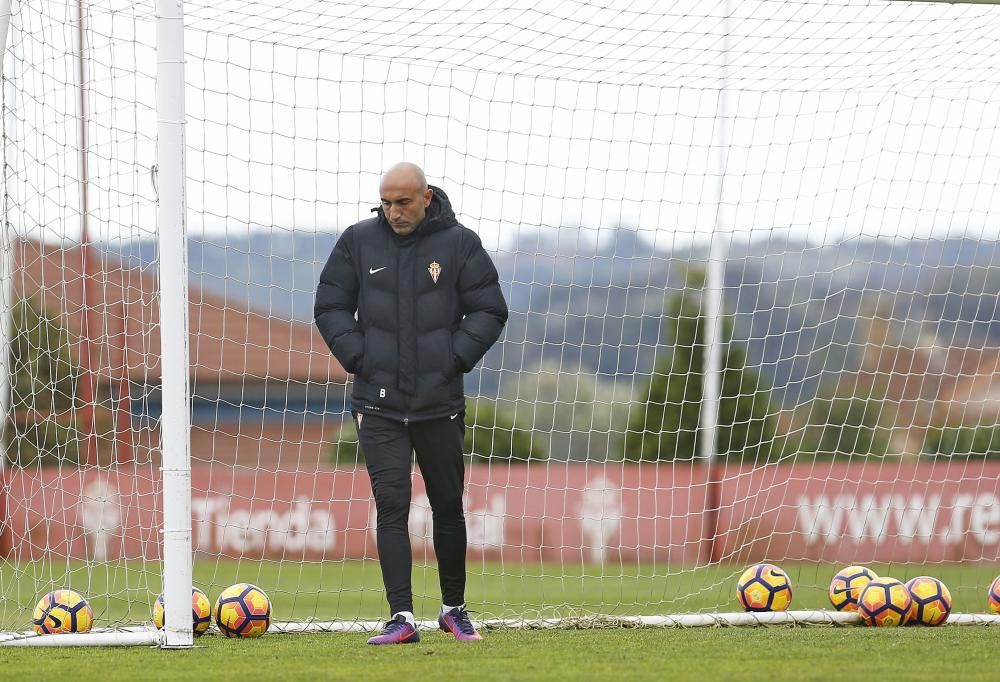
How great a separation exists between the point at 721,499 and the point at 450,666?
9181mm

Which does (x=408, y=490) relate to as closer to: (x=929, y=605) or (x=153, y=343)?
(x=929, y=605)

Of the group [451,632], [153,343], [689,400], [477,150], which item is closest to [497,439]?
[689,400]

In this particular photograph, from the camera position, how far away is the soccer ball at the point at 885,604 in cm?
677

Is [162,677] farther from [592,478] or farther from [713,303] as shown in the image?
[592,478]

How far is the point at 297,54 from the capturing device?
739 centimetres

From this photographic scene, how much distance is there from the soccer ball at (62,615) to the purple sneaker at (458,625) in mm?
1773

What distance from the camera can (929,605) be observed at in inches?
267

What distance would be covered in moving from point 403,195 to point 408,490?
1222 mm

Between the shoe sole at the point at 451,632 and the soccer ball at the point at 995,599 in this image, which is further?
the soccer ball at the point at 995,599

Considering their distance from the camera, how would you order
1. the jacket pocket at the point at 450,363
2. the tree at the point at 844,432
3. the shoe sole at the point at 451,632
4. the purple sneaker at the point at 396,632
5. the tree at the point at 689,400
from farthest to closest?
the tree at the point at 844,432
the tree at the point at 689,400
the shoe sole at the point at 451,632
the jacket pocket at the point at 450,363
the purple sneaker at the point at 396,632

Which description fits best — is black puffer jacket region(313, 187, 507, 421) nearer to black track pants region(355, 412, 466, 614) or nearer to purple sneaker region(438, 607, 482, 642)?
black track pants region(355, 412, 466, 614)

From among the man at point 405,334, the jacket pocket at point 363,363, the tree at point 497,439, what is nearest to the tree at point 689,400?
the tree at point 497,439

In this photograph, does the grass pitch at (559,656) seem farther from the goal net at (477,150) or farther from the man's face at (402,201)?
the man's face at (402,201)

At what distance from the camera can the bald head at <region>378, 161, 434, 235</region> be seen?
219 inches
